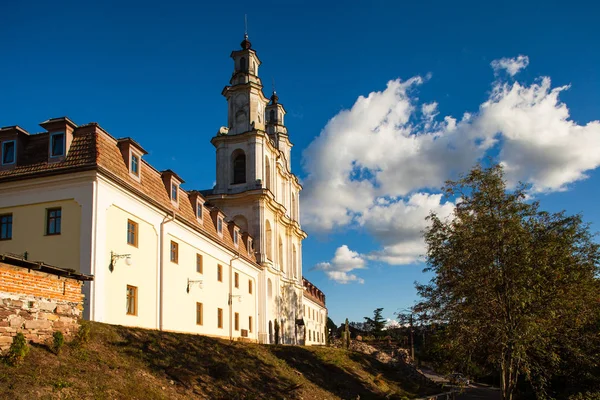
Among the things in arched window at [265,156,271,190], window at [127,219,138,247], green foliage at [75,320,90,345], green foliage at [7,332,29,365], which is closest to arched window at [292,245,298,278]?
arched window at [265,156,271,190]

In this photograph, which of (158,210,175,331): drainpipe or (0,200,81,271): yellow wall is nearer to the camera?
(0,200,81,271): yellow wall

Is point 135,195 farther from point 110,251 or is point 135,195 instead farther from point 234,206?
point 234,206

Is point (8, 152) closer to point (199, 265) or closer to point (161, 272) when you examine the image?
point (161, 272)

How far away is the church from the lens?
20109mm

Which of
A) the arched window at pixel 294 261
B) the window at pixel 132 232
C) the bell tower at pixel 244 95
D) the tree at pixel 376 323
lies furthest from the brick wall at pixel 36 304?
the tree at pixel 376 323

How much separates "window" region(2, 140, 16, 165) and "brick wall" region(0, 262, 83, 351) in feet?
31.2

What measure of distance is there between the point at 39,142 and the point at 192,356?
35.2 feet

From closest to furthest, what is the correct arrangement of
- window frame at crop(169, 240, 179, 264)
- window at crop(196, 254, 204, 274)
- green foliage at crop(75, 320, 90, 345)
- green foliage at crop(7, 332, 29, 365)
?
green foliage at crop(7, 332, 29, 365) < green foliage at crop(75, 320, 90, 345) < window frame at crop(169, 240, 179, 264) < window at crop(196, 254, 204, 274)

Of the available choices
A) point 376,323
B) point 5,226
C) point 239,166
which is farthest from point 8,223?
point 376,323

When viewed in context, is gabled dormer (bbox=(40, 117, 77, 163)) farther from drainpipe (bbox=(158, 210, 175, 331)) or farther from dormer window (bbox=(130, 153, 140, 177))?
drainpipe (bbox=(158, 210, 175, 331))

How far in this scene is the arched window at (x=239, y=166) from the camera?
46.5 meters

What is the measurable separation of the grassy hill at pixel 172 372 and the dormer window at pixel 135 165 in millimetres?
7579

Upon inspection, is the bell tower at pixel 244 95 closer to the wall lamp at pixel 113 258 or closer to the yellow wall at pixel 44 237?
the wall lamp at pixel 113 258

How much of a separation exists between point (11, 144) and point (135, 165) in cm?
496
